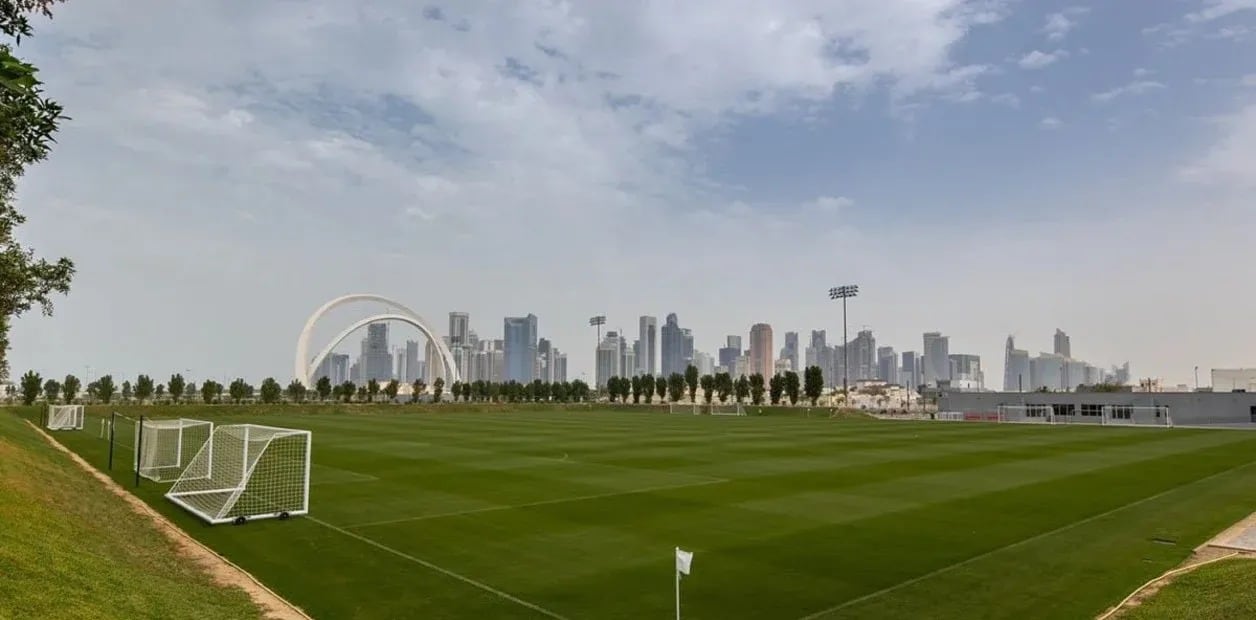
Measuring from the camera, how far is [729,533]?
15914 millimetres

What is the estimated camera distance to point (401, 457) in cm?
3072

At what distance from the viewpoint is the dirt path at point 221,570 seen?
1073cm

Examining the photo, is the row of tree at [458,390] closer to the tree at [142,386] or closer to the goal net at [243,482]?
the tree at [142,386]

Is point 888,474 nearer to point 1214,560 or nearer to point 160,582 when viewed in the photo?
point 1214,560

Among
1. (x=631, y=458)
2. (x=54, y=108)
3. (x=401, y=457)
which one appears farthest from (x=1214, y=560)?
(x=401, y=457)

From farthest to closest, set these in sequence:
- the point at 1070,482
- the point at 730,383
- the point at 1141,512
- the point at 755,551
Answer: the point at 730,383 → the point at 1070,482 → the point at 1141,512 → the point at 755,551

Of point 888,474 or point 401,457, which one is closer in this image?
point 888,474

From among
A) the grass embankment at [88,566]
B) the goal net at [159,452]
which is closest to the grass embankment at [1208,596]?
the grass embankment at [88,566]

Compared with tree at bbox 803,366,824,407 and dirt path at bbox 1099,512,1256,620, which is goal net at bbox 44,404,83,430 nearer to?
dirt path at bbox 1099,512,1256,620

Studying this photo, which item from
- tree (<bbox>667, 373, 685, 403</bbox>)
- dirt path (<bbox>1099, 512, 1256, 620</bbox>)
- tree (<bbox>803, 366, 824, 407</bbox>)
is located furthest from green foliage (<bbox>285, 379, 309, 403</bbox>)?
dirt path (<bbox>1099, 512, 1256, 620</bbox>)

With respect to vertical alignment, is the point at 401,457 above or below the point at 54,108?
below

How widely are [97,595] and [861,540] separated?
1313cm

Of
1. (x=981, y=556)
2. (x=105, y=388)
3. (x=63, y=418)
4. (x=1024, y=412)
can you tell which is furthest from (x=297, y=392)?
(x=981, y=556)

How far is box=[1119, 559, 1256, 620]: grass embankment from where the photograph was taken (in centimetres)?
→ 911
